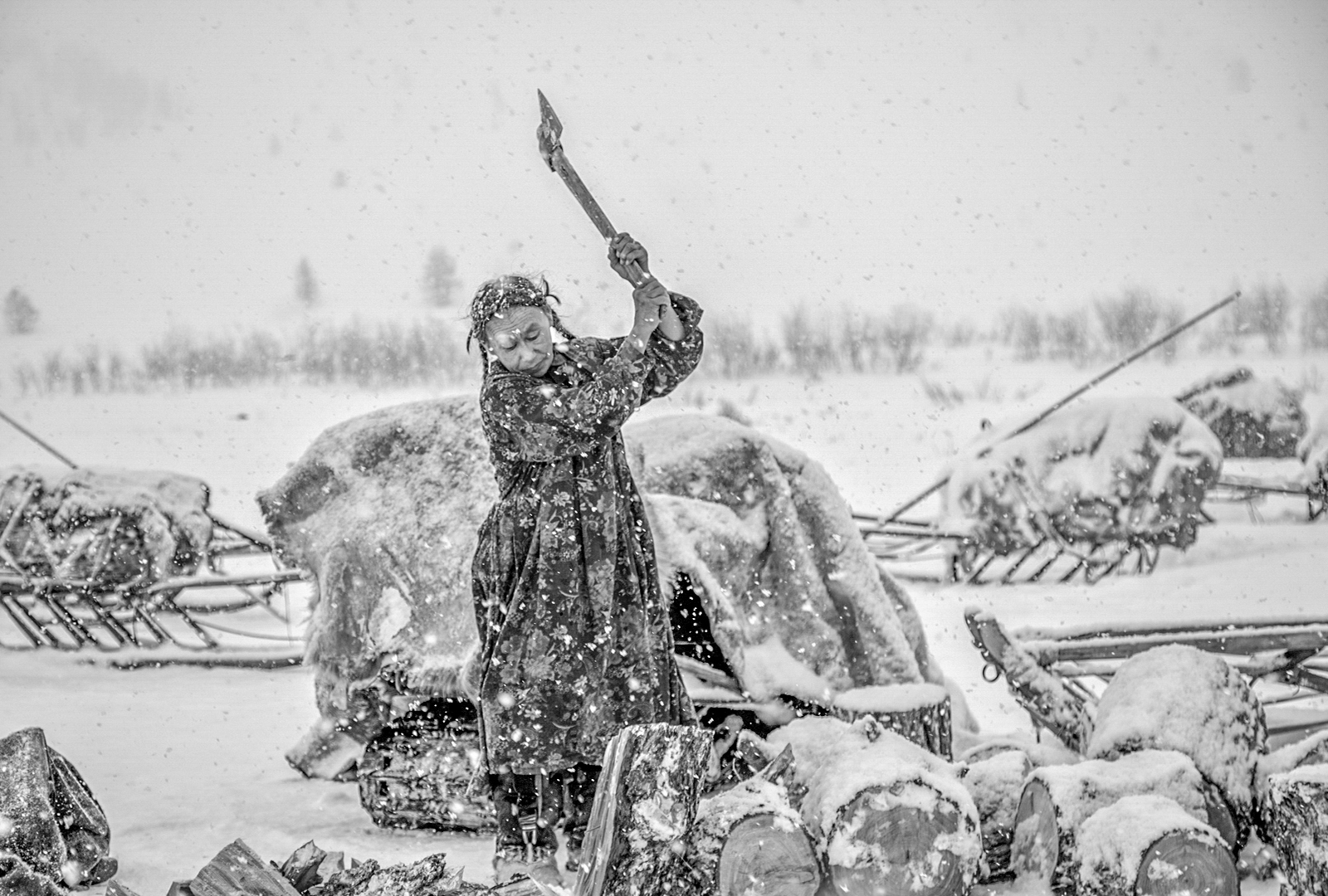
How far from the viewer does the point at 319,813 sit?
3.66 meters

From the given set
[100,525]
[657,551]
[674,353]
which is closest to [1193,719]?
[657,551]

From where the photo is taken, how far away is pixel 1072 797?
8.91ft

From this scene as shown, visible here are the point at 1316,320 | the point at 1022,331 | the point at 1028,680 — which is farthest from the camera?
the point at 1022,331

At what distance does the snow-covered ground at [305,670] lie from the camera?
3.62 metres

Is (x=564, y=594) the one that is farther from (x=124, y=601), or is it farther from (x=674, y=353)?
(x=124, y=601)

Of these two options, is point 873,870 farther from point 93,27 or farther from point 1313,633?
point 93,27

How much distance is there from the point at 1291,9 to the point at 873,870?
9234 mm

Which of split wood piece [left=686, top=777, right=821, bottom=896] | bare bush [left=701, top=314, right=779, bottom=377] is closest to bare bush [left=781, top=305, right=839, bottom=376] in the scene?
bare bush [left=701, top=314, right=779, bottom=377]

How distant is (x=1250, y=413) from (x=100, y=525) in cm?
976

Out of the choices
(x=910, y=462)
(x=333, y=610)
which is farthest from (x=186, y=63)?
(x=910, y=462)

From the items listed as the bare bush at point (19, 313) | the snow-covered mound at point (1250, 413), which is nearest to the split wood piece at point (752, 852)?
the bare bush at point (19, 313)

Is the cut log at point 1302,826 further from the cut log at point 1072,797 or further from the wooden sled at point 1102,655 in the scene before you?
the wooden sled at point 1102,655

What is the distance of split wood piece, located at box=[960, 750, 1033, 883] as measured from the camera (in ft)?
9.60

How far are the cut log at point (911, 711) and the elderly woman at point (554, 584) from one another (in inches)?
31.0
